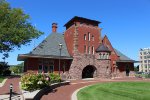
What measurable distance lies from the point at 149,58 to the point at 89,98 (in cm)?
17153

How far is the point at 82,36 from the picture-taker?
1641 inches

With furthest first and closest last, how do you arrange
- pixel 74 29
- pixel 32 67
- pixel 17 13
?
pixel 17 13, pixel 74 29, pixel 32 67

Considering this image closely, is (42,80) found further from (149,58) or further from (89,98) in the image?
(149,58)

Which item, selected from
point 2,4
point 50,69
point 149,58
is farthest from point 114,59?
point 149,58

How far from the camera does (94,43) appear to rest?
142 ft

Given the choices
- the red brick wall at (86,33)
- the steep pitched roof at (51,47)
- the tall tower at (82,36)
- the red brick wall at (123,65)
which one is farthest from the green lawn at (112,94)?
the red brick wall at (123,65)

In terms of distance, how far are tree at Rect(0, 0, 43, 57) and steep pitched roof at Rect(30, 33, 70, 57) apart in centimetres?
389

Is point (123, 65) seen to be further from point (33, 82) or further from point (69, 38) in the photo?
point (33, 82)

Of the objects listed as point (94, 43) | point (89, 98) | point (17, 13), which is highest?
point (17, 13)

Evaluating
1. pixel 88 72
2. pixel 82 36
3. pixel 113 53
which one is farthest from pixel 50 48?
pixel 113 53

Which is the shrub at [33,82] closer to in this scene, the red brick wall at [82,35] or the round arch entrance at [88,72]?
the red brick wall at [82,35]

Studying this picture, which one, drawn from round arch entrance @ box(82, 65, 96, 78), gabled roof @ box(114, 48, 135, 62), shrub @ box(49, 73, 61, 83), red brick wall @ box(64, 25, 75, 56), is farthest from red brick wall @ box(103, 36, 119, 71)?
shrub @ box(49, 73, 61, 83)

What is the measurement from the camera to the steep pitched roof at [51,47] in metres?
38.7

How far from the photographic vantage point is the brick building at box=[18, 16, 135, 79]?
3891cm
